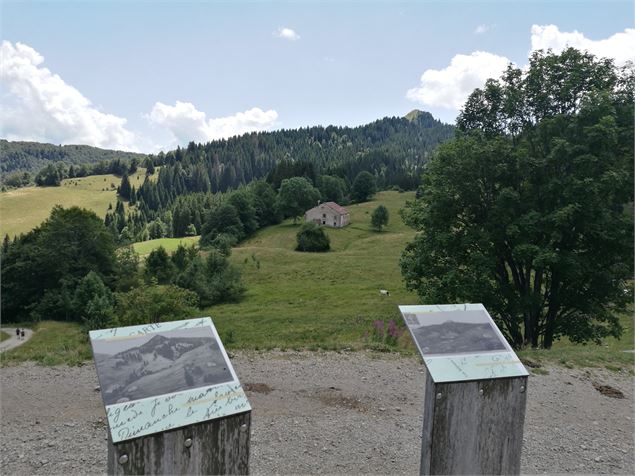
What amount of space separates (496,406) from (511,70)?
15.3 metres

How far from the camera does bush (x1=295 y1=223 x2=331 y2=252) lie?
66188 mm

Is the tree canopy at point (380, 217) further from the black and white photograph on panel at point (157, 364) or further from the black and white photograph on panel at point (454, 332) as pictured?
the black and white photograph on panel at point (157, 364)

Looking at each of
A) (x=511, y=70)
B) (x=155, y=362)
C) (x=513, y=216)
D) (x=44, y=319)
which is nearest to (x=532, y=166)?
(x=513, y=216)

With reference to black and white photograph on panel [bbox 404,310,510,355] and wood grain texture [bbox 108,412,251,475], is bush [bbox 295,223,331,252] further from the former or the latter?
wood grain texture [bbox 108,412,251,475]

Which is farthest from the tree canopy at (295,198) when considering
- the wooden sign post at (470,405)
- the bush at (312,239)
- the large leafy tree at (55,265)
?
the wooden sign post at (470,405)

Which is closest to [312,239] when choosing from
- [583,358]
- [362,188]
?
[362,188]

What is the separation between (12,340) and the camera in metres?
34.5

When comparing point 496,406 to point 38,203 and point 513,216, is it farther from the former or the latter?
point 38,203

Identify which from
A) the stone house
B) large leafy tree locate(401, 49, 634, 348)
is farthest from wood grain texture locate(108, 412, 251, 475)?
the stone house

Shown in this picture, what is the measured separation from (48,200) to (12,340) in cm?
14841

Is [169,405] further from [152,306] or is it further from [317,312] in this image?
[317,312]

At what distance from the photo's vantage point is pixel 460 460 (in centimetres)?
502

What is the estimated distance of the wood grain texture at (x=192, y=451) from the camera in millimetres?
3570

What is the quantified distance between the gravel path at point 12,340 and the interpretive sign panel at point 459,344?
33605 mm
